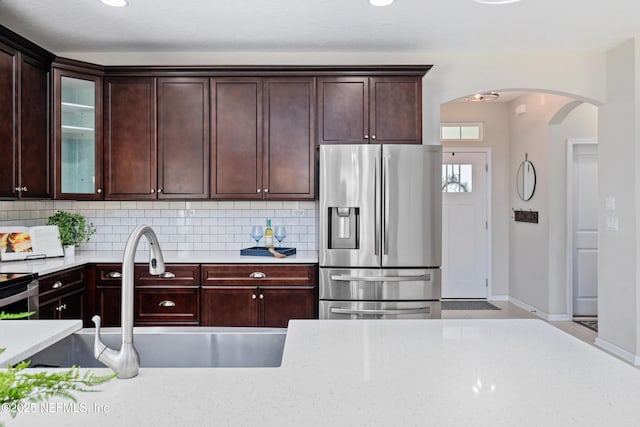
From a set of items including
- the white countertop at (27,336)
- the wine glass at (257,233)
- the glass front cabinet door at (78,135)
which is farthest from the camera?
the wine glass at (257,233)

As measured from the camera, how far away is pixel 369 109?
12.3 ft

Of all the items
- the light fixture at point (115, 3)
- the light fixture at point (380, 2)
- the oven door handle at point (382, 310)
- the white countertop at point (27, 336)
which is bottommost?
the oven door handle at point (382, 310)

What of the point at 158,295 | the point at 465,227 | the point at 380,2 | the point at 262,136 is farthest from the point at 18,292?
the point at 465,227

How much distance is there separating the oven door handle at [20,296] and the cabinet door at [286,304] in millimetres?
1444

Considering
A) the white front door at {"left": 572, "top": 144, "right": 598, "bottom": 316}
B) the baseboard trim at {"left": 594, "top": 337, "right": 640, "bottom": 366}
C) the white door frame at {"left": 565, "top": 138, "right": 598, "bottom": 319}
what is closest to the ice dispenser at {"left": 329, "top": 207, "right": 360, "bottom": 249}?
the baseboard trim at {"left": 594, "top": 337, "right": 640, "bottom": 366}

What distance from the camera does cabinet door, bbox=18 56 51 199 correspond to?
327cm

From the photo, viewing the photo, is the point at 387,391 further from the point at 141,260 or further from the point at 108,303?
the point at 108,303

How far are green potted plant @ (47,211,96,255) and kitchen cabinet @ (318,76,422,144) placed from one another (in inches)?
81.2

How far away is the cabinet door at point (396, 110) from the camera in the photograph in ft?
12.2

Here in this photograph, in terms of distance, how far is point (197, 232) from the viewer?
4.16 meters

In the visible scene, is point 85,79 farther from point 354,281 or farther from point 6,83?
point 354,281

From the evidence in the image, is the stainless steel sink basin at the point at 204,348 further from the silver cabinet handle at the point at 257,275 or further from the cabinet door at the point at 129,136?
the cabinet door at the point at 129,136

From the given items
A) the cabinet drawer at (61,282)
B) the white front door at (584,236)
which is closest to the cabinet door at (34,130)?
the cabinet drawer at (61,282)

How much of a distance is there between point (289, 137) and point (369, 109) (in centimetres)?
67
